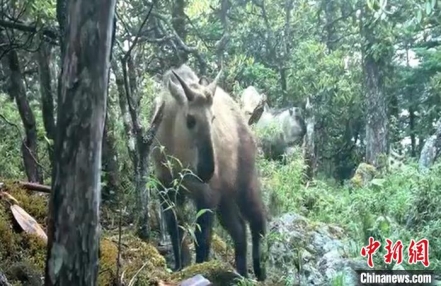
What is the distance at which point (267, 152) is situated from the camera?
7.75m

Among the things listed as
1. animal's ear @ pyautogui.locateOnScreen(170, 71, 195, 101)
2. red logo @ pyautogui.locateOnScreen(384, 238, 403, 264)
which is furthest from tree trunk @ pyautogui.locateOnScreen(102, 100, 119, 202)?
red logo @ pyautogui.locateOnScreen(384, 238, 403, 264)

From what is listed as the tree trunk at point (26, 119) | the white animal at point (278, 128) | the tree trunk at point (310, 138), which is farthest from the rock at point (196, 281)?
the tree trunk at point (310, 138)

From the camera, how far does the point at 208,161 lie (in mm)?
3928

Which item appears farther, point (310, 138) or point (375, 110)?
point (310, 138)

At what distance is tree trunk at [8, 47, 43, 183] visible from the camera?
439 centimetres

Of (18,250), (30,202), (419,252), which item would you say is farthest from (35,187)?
(419,252)

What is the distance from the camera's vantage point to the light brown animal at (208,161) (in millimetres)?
4086

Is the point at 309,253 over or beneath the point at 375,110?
beneath

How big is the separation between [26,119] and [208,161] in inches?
56.8

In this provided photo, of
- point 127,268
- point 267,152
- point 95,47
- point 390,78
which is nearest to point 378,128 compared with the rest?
point 390,78

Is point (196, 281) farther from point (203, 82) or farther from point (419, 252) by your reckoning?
point (203, 82)

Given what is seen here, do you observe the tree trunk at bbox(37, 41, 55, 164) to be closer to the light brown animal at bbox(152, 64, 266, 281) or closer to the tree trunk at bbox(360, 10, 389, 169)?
the light brown animal at bbox(152, 64, 266, 281)

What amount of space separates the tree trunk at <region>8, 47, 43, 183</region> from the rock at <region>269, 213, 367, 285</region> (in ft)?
5.83

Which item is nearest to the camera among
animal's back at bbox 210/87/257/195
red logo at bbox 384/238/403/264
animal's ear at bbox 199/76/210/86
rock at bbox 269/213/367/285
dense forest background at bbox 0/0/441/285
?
red logo at bbox 384/238/403/264
